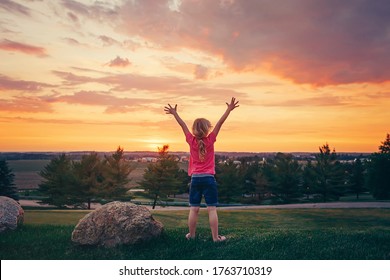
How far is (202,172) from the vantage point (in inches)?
258

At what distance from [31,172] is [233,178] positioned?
70.9 ft

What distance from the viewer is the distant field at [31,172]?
34844 millimetres

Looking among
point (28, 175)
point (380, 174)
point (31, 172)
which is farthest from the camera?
point (31, 172)

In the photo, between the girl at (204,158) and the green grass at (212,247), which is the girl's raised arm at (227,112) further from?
the green grass at (212,247)

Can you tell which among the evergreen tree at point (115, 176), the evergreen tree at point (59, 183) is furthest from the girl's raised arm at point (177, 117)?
the evergreen tree at point (59, 183)

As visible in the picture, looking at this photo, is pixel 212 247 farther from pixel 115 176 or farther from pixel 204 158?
pixel 115 176

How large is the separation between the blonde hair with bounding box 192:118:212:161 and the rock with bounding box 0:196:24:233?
5.62 m

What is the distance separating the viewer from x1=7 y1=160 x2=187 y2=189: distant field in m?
34.8

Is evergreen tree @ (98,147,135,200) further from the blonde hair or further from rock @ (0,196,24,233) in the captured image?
the blonde hair

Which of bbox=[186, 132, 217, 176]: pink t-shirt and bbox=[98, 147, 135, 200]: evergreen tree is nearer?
bbox=[186, 132, 217, 176]: pink t-shirt

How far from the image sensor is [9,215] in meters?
9.35

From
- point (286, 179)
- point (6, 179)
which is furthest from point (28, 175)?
point (286, 179)

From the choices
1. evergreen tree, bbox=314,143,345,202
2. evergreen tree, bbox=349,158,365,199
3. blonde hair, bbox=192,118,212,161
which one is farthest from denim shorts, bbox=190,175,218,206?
Result: evergreen tree, bbox=349,158,365,199

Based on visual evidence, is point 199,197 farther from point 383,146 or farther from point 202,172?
point 383,146
